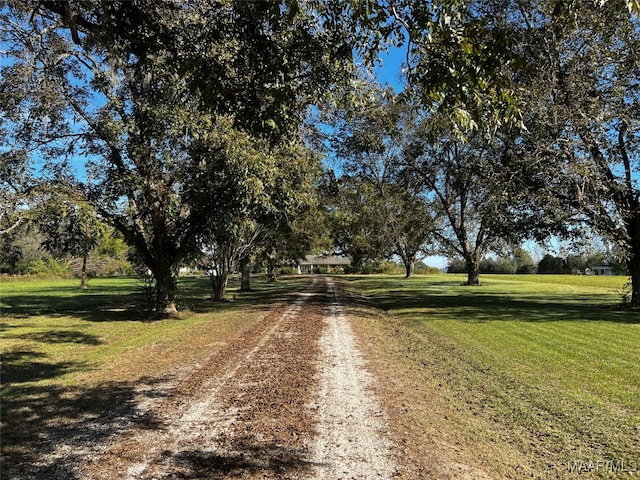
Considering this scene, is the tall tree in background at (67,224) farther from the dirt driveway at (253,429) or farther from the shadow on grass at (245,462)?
the shadow on grass at (245,462)

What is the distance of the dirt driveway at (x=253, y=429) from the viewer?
4031 mm

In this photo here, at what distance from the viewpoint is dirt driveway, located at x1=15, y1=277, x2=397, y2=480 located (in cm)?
403

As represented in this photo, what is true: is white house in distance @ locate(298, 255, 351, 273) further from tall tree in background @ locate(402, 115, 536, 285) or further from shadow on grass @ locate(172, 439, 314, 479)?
shadow on grass @ locate(172, 439, 314, 479)

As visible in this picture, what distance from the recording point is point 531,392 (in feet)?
21.5

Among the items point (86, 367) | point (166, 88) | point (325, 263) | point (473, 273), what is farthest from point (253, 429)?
point (325, 263)

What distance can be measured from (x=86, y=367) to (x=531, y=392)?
775 cm

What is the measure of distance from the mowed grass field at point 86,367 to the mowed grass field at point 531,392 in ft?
12.8

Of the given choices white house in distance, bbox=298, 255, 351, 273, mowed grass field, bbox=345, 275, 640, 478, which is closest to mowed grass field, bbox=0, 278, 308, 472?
mowed grass field, bbox=345, 275, 640, 478

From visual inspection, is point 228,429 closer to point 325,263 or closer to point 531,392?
point 531,392

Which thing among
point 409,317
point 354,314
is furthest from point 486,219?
point 354,314

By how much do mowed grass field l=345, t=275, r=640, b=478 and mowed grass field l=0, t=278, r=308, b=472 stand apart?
12.8ft

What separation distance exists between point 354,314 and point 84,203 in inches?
379

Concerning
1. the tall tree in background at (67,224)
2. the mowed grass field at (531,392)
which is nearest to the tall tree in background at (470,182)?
the mowed grass field at (531,392)

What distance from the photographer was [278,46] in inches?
235
